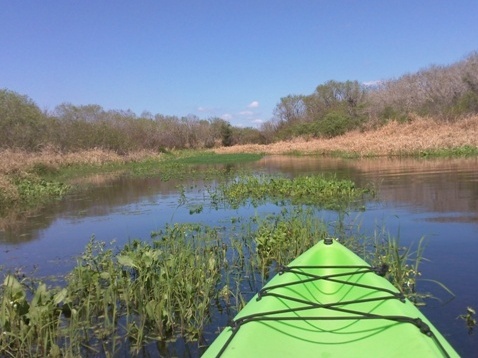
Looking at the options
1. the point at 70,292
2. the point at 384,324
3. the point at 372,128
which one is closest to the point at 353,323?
the point at 384,324

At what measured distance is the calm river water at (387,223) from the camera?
552cm

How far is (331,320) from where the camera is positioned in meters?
3.70

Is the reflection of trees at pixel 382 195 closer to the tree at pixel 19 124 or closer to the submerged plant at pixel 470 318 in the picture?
the submerged plant at pixel 470 318

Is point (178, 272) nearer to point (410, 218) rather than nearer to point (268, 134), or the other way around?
point (410, 218)

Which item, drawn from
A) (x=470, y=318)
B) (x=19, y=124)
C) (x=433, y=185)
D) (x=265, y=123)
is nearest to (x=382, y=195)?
(x=433, y=185)

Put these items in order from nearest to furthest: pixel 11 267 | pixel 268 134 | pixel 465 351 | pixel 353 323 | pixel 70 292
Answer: pixel 353 323 → pixel 465 351 → pixel 70 292 → pixel 11 267 → pixel 268 134

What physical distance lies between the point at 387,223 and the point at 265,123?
70.7 metres

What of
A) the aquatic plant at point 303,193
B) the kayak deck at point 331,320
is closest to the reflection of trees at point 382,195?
the aquatic plant at point 303,193

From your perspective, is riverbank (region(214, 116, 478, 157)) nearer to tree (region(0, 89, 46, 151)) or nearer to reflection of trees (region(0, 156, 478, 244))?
reflection of trees (region(0, 156, 478, 244))

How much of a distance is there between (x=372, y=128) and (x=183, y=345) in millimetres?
47373

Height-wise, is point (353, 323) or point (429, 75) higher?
point (429, 75)

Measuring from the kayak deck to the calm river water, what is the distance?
121cm

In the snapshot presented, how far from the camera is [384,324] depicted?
10.8 ft

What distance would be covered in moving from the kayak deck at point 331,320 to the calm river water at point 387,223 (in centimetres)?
121
